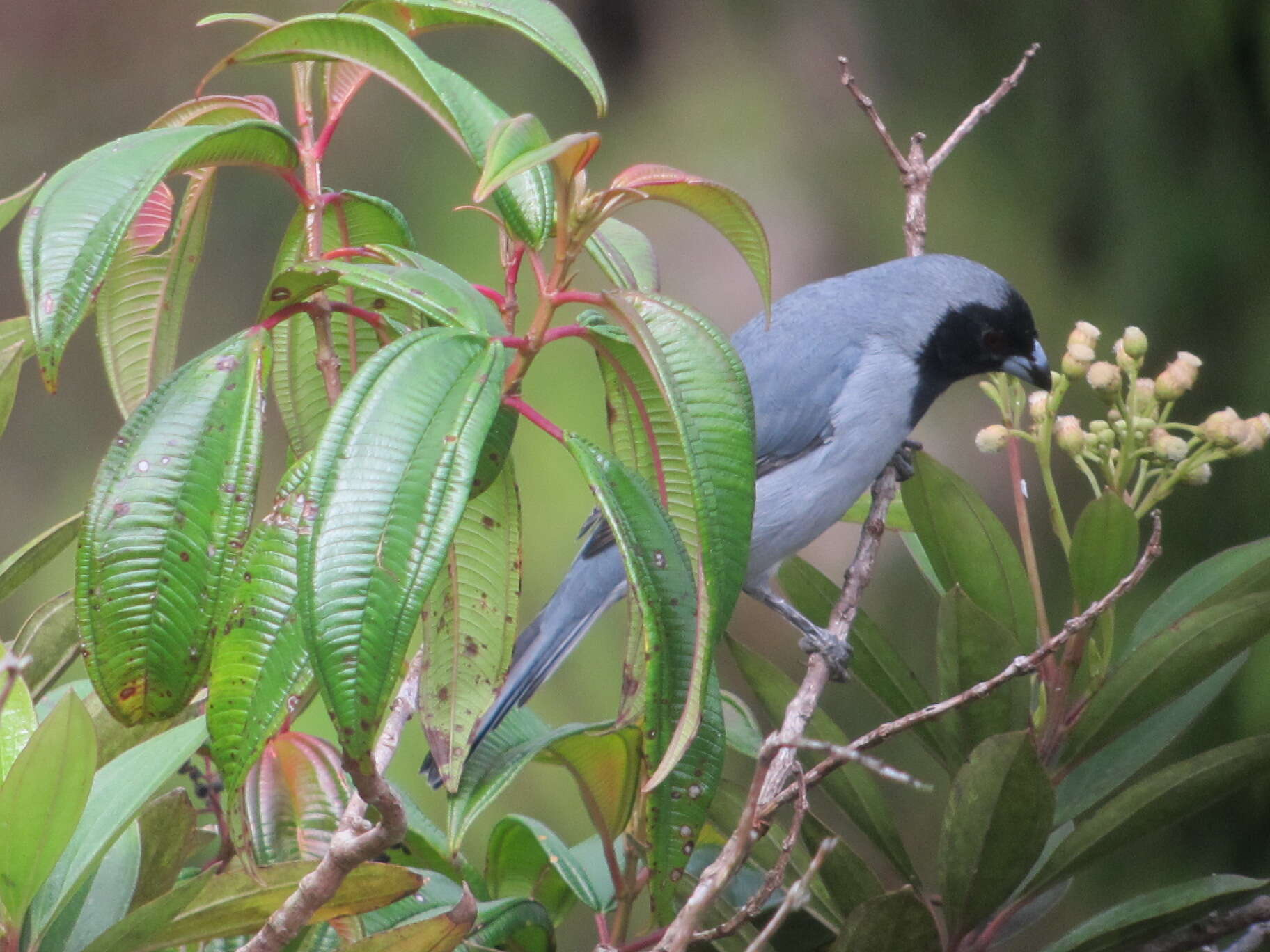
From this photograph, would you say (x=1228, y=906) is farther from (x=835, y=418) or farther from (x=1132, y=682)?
(x=835, y=418)

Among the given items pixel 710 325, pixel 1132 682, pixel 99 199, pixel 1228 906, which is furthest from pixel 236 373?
pixel 1228 906

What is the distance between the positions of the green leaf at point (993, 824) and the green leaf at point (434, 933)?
1.63 feet

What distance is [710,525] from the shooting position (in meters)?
0.78

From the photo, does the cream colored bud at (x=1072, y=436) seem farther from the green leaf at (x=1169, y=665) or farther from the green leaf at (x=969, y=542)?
the green leaf at (x=1169, y=665)

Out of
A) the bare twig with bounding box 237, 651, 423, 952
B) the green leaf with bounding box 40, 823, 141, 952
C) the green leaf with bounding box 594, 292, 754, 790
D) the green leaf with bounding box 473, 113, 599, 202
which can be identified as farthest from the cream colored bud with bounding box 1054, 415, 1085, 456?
the green leaf with bounding box 40, 823, 141, 952

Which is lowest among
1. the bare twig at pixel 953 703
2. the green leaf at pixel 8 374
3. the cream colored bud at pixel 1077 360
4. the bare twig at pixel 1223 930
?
the bare twig at pixel 1223 930

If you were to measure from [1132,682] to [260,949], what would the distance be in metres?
0.91

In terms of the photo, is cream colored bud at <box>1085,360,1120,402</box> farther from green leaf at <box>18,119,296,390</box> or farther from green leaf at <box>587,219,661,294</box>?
green leaf at <box>18,119,296,390</box>

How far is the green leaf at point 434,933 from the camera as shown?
888 millimetres

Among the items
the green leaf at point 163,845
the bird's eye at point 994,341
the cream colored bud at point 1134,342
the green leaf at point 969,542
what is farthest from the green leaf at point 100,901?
the bird's eye at point 994,341

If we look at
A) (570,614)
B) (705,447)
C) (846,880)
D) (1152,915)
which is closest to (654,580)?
(705,447)

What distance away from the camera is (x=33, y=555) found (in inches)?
45.9

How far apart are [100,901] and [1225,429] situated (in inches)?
46.6

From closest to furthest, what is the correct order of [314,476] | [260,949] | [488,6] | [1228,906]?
[314,476] < [260,949] < [488,6] < [1228,906]
